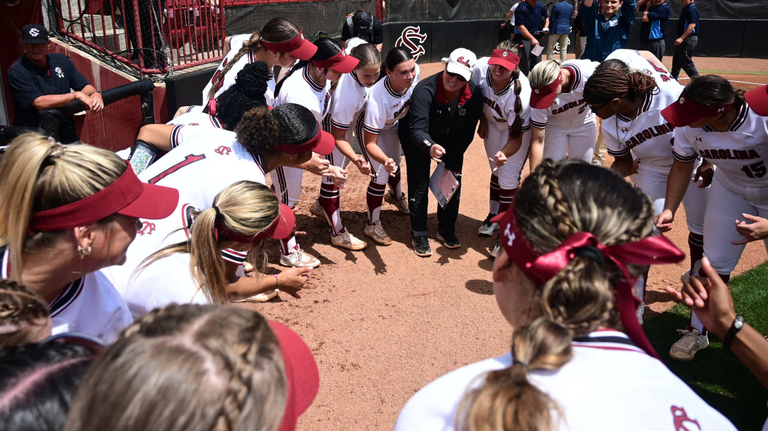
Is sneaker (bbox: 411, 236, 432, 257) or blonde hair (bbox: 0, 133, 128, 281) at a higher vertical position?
blonde hair (bbox: 0, 133, 128, 281)

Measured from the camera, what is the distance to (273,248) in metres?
4.91

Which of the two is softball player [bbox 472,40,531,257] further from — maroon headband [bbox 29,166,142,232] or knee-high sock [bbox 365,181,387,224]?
maroon headband [bbox 29,166,142,232]

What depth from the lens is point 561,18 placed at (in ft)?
41.2

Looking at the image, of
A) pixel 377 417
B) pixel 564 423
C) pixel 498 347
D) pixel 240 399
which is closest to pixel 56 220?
pixel 240 399

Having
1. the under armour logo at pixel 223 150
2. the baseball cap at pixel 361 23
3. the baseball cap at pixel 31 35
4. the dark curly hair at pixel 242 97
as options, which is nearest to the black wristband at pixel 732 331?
the under armour logo at pixel 223 150

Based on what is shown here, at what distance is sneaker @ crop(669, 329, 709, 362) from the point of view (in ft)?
11.7

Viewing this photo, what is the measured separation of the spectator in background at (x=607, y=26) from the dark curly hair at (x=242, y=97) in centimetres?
818

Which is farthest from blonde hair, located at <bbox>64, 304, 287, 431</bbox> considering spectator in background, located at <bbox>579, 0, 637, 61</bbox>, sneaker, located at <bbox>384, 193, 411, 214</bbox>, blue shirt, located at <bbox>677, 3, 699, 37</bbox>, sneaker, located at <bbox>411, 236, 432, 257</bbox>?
blue shirt, located at <bbox>677, 3, 699, 37</bbox>

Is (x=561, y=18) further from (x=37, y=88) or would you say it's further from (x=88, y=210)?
(x=88, y=210)

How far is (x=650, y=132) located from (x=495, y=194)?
1.81 meters

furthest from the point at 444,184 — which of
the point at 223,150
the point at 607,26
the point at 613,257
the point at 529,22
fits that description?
the point at 529,22

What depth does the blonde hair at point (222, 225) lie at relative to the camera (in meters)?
2.15

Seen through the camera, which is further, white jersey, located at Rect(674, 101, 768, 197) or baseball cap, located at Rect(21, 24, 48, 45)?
baseball cap, located at Rect(21, 24, 48, 45)

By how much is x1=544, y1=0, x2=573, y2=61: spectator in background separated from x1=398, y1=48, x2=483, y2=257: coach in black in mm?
9058
